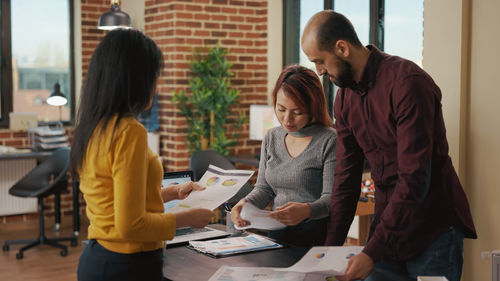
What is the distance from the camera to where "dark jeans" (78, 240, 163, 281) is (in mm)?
1616

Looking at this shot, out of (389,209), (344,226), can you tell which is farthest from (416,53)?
(389,209)

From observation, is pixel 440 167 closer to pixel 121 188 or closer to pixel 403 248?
pixel 403 248

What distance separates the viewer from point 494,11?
3.02m

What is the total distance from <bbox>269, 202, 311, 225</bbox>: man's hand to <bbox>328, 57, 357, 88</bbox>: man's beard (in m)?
0.53

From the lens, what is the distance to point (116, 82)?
5.17 feet

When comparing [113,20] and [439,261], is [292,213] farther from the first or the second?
[113,20]

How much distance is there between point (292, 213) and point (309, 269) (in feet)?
1.80

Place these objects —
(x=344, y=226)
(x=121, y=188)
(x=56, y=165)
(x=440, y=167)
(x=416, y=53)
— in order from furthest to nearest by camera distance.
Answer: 1. (x=56, y=165)
2. (x=416, y=53)
3. (x=344, y=226)
4. (x=440, y=167)
5. (x=121, y=188)

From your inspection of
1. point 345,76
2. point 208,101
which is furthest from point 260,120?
point 345,76

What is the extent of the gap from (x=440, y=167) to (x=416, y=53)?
10.2ft

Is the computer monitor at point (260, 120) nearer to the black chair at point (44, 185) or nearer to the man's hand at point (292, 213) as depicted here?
the black chair at point (44, 185)

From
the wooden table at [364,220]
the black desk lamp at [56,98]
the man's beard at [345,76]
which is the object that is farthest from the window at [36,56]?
the man's beard at [345,76]

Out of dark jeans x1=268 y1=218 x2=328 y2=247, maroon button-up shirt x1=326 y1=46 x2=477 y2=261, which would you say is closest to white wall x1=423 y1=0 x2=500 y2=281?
dark jeans x1=268 y1=218 x2=328 y2=247

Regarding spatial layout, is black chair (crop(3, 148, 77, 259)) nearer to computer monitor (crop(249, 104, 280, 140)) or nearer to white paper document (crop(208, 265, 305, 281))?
computer monitor (crop(249, 104, 280, 140))
